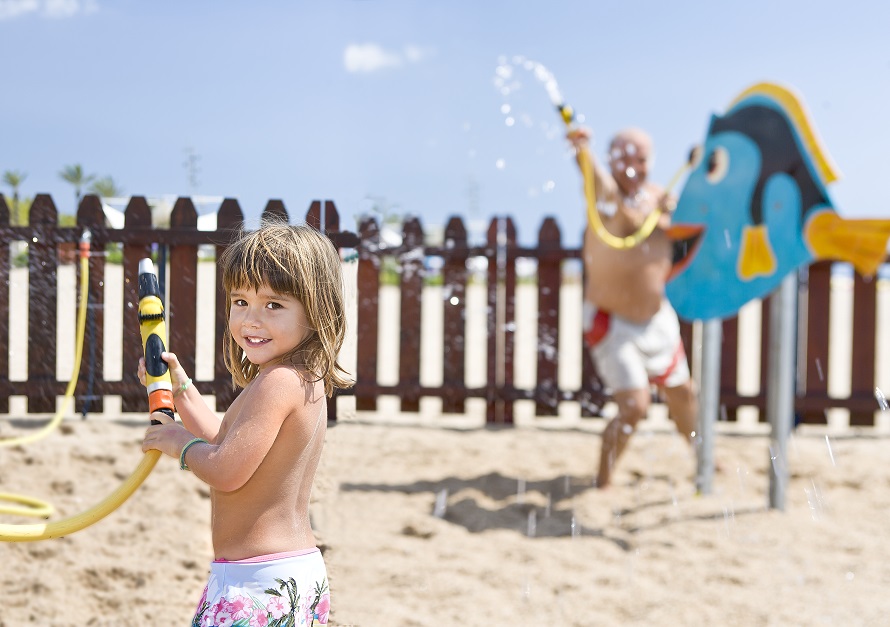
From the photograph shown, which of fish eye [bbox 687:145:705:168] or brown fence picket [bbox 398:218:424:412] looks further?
brown fence picket [bbox 398:218:424:412]

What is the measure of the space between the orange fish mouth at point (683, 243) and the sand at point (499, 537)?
4.14 feet

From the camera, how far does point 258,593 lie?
141 cm

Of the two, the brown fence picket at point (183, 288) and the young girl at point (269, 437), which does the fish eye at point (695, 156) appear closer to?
the brown fence picket at point (183, 288)

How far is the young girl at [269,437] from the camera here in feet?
4.56

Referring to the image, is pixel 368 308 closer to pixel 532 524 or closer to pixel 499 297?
pixel 499 297

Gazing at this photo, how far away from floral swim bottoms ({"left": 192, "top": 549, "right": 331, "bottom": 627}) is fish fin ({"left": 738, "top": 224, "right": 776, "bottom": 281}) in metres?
3.26

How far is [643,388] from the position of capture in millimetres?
4215

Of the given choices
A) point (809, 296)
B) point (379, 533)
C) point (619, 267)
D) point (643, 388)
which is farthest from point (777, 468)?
point (809, 296)

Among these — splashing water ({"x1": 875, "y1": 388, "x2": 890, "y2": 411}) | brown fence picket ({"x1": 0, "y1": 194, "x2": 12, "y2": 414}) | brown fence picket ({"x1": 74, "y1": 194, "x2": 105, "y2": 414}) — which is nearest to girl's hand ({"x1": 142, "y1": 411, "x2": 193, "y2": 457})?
brown fence picket ({"x1": 74, "y1": 194, "x2": 105, "y2": 414})

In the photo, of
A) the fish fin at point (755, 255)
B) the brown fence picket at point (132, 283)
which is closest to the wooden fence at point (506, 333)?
the brown fence picket at point (132, 283)

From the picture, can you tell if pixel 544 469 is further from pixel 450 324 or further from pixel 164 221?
pixel 164 221

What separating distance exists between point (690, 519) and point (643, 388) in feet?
2.25

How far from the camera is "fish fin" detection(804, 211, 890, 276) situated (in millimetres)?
3910

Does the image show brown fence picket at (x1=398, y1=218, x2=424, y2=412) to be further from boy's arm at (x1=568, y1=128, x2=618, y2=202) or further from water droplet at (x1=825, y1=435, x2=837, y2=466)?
water droplet at (x1=825, y1=435, x2=837, y2=466)
